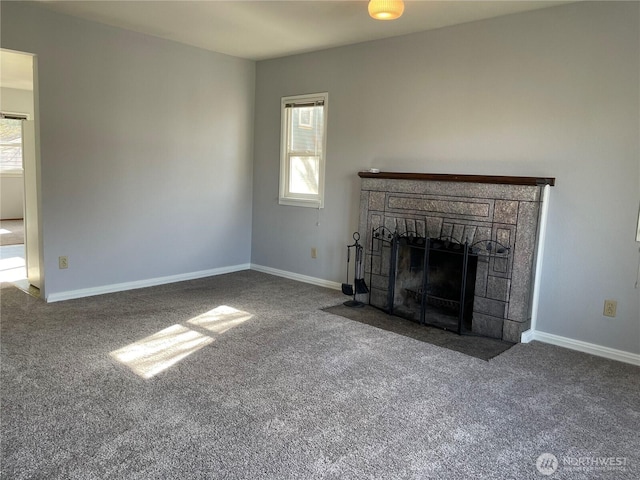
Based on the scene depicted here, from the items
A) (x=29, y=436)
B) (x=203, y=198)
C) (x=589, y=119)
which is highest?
(x=589, y=119)

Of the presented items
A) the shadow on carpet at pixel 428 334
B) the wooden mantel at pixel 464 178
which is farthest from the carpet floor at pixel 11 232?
the wooden mantel at pixel 464 178

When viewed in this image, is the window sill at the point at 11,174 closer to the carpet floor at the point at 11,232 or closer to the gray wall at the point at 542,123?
the carpet floor at the point at 11,232

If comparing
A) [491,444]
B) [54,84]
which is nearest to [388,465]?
[491,444]

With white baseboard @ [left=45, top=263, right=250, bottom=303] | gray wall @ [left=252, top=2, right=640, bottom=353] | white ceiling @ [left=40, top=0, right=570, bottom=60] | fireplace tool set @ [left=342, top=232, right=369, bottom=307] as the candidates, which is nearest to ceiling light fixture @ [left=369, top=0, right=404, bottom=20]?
white ceiling @ [left=40, top=0, right=570, bottom=60]

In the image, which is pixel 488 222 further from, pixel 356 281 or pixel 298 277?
pixel 298 277

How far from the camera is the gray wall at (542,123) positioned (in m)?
3.23

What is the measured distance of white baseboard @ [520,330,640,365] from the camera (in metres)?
3.25

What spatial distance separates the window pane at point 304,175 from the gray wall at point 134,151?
68 cm

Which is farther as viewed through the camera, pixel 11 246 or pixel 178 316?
pixel 11 246

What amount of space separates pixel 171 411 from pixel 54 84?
311 cm

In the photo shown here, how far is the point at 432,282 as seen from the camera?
417 cm

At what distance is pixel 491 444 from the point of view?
2170 mm

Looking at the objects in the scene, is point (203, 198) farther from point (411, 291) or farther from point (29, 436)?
point (29, 436)

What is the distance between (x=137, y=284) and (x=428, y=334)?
292 centimetres
